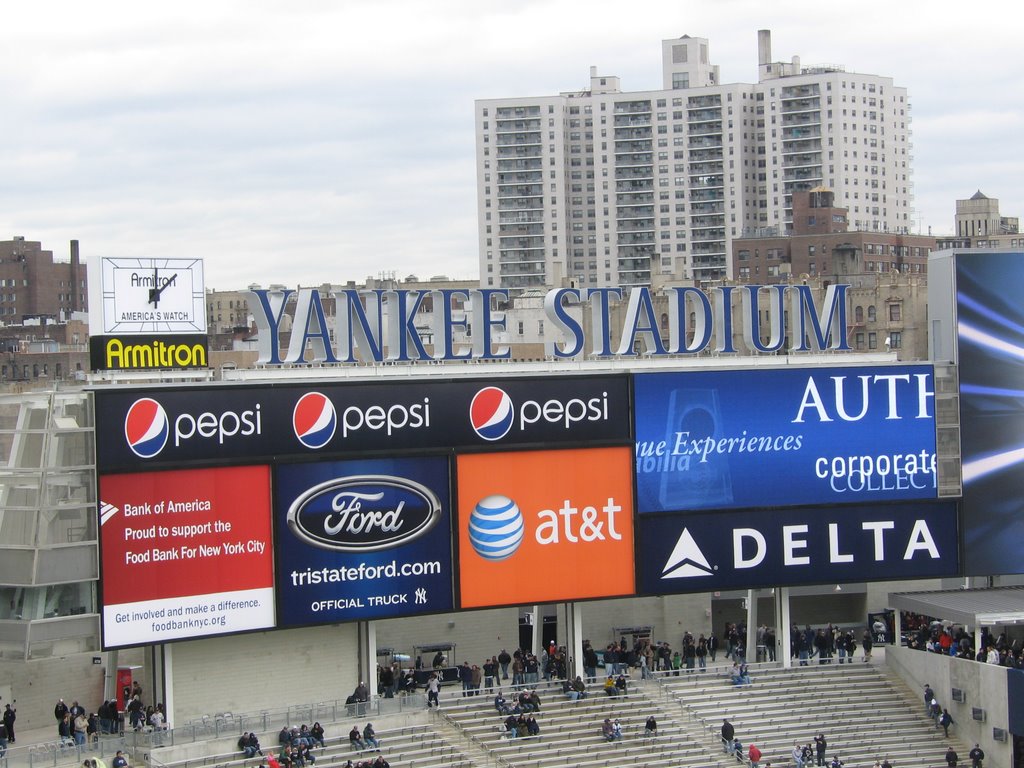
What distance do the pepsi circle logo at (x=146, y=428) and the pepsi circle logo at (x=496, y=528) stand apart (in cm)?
1023

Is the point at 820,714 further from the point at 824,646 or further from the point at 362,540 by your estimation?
the point at 362,540

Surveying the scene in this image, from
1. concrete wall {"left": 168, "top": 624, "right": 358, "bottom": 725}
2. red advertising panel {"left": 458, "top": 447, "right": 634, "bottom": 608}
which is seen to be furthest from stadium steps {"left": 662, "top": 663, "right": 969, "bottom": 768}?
concrete wall {"left": 168, "top": 624, "right": 358, "bottom": 725}

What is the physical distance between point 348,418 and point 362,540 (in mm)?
3697

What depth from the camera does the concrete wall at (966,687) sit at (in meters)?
58.7

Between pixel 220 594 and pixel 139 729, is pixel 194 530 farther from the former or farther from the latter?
pixel 139 729

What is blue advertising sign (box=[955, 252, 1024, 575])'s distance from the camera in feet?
206

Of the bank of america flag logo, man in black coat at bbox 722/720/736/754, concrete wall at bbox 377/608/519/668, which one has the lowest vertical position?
man in black coat at bbox 722/720/736/754

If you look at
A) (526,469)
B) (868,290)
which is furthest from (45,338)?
(526,469)

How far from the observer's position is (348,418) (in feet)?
183

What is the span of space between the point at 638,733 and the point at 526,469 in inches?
350

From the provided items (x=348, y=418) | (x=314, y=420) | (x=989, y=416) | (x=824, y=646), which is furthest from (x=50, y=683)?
(x=989, y=416)

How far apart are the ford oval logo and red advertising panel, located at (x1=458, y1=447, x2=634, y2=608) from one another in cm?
158

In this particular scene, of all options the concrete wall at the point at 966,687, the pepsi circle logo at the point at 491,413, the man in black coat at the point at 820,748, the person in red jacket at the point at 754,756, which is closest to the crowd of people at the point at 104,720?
the pepsi circle logo at the point at 491,413

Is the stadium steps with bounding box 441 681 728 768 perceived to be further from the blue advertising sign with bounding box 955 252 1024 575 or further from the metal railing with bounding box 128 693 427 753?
the blue advertising sign with bounding box 955 252 1024 575
